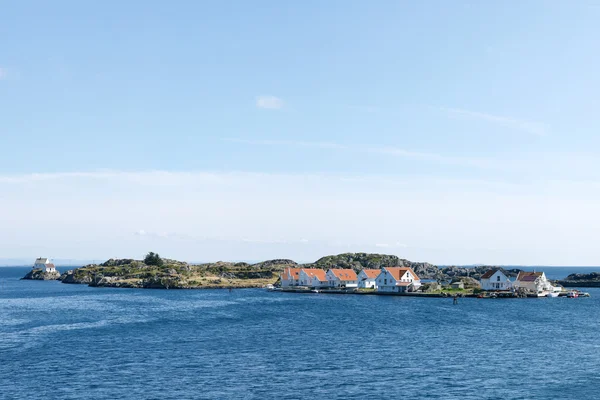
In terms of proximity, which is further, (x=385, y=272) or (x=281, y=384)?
(x=385, y=272)

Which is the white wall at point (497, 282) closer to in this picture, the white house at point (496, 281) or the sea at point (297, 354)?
the white house at point (496, 281)

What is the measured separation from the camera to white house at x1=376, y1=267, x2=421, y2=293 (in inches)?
7032

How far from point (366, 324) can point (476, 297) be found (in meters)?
76.6

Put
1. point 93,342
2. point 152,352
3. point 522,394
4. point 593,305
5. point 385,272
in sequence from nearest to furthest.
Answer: point 522,394, point 152,352, point 93,342, point 593,305, point 385,272

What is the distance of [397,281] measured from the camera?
179 metres

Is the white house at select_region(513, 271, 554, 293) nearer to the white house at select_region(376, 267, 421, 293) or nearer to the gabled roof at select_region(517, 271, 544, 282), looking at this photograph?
the gabled roof at select_region(517, 271, 544, 282)

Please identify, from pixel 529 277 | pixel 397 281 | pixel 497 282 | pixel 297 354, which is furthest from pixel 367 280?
pixel 297 354

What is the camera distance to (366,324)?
100750 mm

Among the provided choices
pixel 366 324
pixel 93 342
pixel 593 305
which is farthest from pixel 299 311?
pixel 593 305

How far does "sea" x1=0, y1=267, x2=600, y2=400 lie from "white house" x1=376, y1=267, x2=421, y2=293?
5243cm

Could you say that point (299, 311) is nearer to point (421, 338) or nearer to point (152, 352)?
point (421, 338)

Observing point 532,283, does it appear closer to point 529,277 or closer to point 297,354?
point 529,277

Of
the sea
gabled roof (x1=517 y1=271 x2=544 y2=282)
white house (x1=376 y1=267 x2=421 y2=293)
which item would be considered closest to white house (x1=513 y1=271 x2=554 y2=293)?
gabled roof (x1=517 y1=271 x2=544 y2=282)

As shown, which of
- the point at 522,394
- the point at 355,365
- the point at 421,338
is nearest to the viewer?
the point at 522,394
